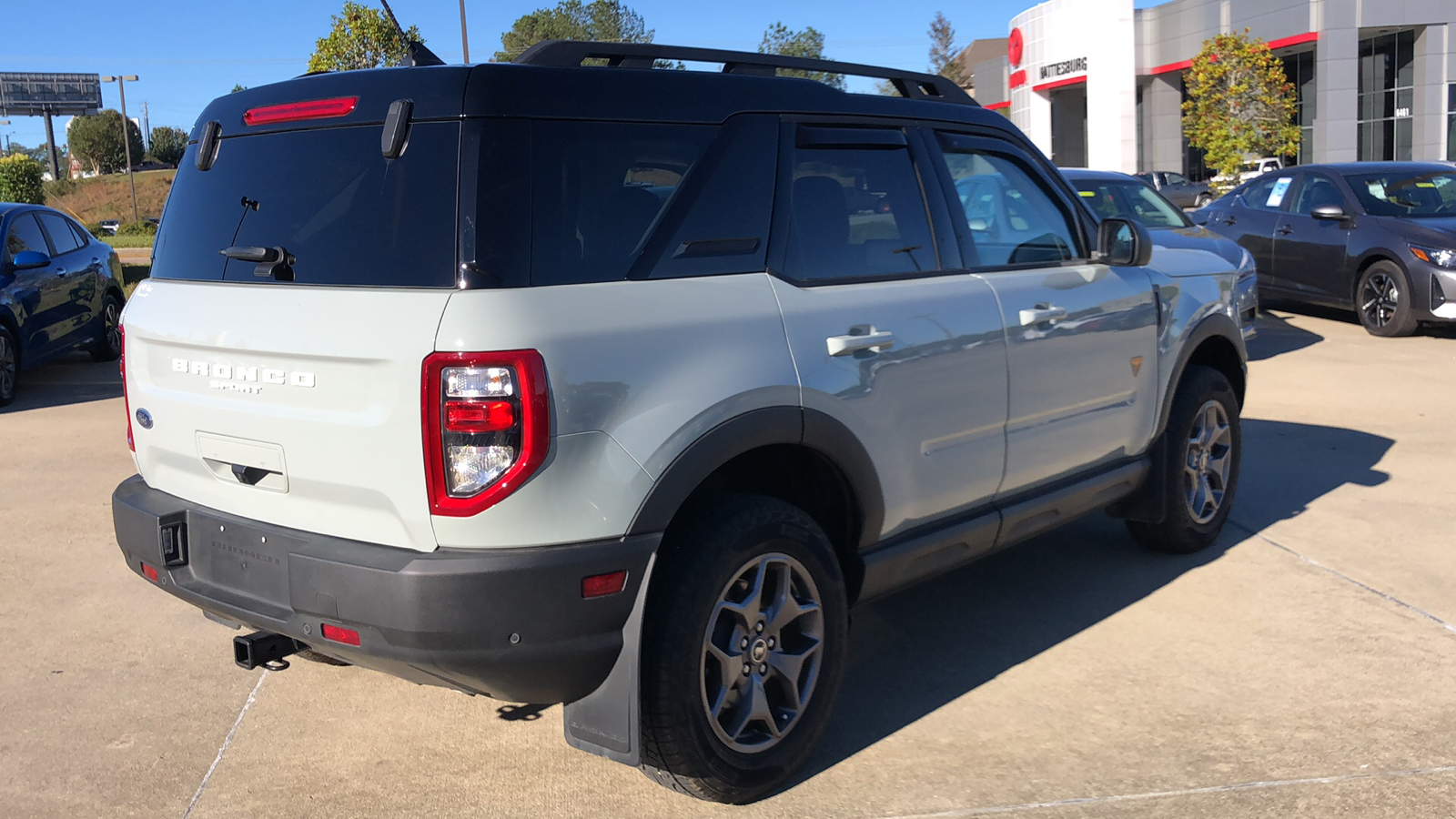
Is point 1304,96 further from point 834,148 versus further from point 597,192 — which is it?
point 597,192

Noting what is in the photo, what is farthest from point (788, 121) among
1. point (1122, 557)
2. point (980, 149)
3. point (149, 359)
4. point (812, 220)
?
point (1122, 557)

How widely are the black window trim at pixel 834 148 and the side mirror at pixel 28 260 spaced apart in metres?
8.79

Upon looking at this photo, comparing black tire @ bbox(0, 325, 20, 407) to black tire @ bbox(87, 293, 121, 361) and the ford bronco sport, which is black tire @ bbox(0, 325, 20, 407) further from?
the ford bronco sport

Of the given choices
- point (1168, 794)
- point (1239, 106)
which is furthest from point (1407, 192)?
point (1239, 106)

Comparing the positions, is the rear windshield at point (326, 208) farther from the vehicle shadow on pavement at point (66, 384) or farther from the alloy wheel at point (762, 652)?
the vehicle shadow on pavement at point (66, 384)

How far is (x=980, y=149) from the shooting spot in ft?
14.1

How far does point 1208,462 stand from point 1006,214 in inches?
67.2

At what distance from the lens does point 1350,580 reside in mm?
4977

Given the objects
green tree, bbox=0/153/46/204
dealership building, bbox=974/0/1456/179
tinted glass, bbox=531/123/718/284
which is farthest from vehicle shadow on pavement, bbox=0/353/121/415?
dealership building, bbox=974/0/1456/179

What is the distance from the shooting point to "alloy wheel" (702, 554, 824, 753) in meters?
3.21

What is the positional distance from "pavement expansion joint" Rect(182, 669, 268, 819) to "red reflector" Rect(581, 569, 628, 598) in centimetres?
141

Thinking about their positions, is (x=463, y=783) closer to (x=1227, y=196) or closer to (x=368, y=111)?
(x=368, y=111)

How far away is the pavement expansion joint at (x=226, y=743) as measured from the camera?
340cm

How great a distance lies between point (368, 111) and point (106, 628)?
2.82 metres
